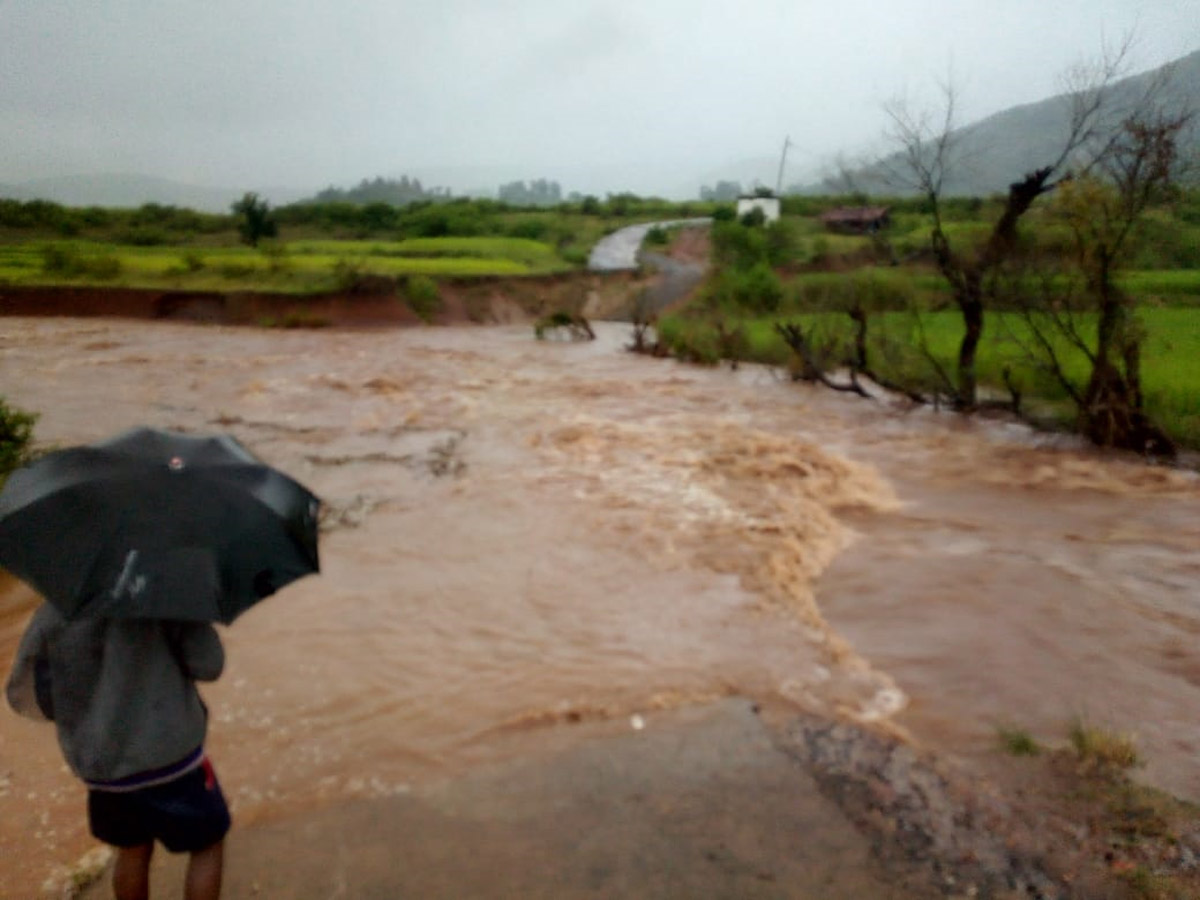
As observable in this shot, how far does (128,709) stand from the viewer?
92.4 inches

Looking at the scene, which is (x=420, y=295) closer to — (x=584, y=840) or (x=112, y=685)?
(x=584, y=840)

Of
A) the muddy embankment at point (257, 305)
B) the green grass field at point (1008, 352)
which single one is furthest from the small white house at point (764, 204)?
the green grass field at point (1008, 352)

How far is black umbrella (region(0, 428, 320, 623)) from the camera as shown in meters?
2.12

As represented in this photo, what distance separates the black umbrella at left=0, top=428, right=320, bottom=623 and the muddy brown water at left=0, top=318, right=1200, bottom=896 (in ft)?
6.23

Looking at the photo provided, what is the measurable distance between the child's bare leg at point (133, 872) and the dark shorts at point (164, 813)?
0.22ft

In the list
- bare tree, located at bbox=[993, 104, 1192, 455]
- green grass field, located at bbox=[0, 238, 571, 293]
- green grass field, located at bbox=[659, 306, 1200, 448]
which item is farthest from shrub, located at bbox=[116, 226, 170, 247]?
bare tree, located at bbox=[993, 104, 1192, 455]

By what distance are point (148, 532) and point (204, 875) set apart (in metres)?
1.14

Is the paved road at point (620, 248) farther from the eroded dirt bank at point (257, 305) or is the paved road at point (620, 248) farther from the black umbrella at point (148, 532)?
the black umbrella at point (148, 532)

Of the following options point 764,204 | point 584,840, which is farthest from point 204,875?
point 764,204

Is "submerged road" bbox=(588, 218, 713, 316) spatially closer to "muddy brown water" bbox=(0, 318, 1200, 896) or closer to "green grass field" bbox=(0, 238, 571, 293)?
"green grass field" bbox=(0, 238, 571, 293)

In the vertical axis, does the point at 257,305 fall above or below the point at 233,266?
below

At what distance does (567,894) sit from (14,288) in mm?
25822

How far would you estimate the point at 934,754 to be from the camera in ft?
13.8

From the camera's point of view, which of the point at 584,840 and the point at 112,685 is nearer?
the point at 112,685
